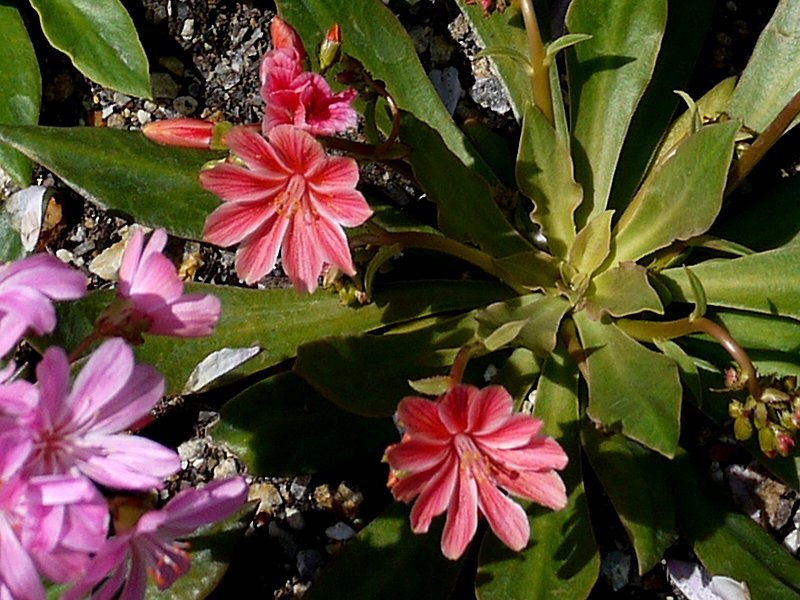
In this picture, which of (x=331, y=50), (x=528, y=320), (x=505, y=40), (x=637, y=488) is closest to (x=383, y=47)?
(x=505, y=40)

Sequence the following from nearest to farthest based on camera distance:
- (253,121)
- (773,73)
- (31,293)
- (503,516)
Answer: (31,293) < (503,516) < (773,73) < (253,121)

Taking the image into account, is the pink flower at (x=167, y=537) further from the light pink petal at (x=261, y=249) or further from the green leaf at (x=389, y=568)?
the green leaf at (x=389, y=568)

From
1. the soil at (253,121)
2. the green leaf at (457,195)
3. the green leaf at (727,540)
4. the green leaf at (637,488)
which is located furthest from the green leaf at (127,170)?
the green leaf at (727,540)

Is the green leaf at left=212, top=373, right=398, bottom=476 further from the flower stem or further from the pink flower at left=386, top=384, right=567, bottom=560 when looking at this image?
the flower stem

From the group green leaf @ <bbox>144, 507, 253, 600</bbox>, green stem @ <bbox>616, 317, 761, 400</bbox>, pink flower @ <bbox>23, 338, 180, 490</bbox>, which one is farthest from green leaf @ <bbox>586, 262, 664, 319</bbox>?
pink flower @ <bbox>23, 338, 180, 490</bbox>

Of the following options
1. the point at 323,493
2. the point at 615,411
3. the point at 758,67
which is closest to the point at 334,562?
the point at 323,493

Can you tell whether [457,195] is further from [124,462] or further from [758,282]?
[124,462]

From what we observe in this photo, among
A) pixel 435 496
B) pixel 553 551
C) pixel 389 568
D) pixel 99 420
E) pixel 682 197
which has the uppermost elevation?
pixel 682 197
